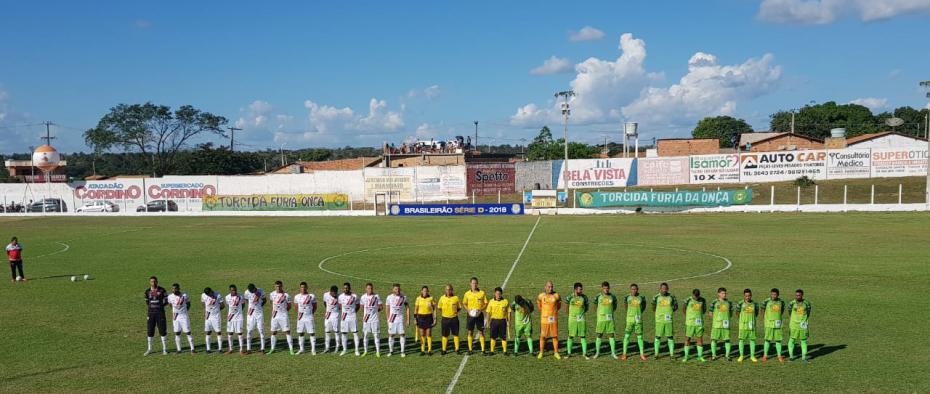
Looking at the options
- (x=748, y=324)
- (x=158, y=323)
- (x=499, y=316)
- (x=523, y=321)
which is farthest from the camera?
(x=158, y=323)

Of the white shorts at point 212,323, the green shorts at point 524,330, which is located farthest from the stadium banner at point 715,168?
the white shorts at point 212,323

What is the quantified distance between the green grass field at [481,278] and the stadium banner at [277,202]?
1317 centimetres

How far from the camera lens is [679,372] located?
44.9 ft

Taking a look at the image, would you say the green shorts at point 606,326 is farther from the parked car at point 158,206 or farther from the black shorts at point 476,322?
the parked car at point 158,206

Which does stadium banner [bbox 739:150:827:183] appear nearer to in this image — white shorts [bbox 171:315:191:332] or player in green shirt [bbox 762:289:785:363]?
player in green shirt [bbox 762:289:785:363]

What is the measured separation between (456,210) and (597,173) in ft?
62.4

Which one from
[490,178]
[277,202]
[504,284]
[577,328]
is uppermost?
[490,178]

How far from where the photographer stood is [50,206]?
77.0 metres

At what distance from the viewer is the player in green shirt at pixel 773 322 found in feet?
47.0

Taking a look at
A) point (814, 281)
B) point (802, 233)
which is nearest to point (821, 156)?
point (802, 233)

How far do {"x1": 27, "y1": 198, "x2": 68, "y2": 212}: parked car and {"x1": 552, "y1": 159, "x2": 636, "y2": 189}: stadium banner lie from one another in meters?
55.4

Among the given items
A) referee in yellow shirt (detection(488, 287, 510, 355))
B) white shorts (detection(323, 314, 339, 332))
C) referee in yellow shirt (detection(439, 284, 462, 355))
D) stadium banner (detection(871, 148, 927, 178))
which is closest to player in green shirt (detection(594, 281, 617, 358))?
referee in yellow shirt (detection(488, 287, 510, 355))

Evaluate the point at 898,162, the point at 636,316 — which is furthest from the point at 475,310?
the point at 898,162

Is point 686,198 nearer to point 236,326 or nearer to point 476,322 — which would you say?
point 476,322
